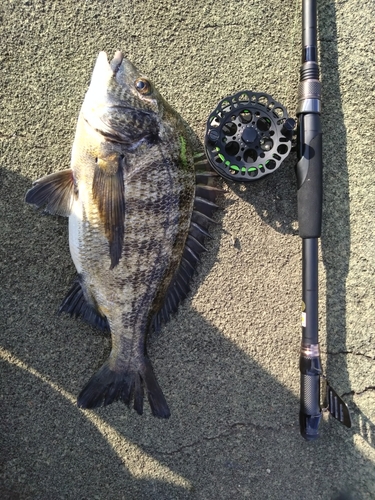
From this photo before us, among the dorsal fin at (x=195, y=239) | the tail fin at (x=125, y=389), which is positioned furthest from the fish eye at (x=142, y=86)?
the tail fin at (x=125, y=389)

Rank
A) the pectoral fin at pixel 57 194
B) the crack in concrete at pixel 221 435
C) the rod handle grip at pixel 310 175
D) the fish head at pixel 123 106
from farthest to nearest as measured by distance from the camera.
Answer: the crack in concrete at pixel 221 435 → the rod handle grip at pixel 310 175 → the pectoral fin at pixel 57 194 → the fish head at pixel 123 106

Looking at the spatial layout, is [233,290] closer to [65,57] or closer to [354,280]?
[354,280]

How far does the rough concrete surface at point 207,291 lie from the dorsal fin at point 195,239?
0.10m

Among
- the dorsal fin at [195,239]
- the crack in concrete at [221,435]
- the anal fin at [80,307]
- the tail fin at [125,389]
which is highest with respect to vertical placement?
the dorsal fin at [195,239]

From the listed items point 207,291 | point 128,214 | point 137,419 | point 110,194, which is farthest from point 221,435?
point 110,194

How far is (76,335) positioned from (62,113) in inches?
48.3

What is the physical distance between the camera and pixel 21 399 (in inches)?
86.1

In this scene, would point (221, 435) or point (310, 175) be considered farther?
point (221, 435)

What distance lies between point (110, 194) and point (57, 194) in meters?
0.32

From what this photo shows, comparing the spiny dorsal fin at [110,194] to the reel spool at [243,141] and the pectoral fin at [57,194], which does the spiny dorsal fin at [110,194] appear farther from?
the reel spool at [243,141]

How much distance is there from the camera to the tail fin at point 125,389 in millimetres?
2086

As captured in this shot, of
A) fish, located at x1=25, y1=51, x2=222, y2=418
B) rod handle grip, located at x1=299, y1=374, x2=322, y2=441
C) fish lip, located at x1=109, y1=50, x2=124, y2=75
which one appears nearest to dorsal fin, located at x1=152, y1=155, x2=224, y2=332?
fish, located at x1=25, y1=51, x2=222, y2=418

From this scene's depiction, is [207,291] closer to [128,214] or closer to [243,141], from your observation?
[128,214]

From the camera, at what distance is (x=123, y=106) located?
75.2 inches
